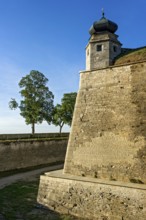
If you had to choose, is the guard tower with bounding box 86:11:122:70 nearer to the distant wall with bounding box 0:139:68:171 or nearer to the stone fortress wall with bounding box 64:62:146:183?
the stone fortress wall with bounding box 64:62:146:183

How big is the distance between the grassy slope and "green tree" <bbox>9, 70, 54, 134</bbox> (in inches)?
761

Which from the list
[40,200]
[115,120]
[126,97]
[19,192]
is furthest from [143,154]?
[19,192]

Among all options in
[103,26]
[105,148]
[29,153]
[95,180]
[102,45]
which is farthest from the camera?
[29,153]

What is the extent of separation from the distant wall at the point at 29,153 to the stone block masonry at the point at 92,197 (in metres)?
7.56

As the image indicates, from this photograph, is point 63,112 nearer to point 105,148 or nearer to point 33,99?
point 33,99

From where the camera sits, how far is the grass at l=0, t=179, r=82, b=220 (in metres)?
9.09

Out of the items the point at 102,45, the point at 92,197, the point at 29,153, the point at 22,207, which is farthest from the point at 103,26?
the point at 29,153

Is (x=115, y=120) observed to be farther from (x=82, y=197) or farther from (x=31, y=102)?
(x=31, y=102)

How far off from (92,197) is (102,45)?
285 inches

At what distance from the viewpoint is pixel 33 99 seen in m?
29.9

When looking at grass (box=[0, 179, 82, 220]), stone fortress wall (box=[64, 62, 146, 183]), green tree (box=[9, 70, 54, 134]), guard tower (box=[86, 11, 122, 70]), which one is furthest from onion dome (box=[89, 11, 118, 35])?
green tree (box=[9, 70, 54, 134])

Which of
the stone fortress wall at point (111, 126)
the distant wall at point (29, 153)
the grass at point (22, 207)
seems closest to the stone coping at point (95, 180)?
the stone fortress wall at point (111, 126)

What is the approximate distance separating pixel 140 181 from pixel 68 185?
9.47ft

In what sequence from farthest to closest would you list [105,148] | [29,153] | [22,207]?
1. [29,153]
2. [105,148]
3. [22,207]
